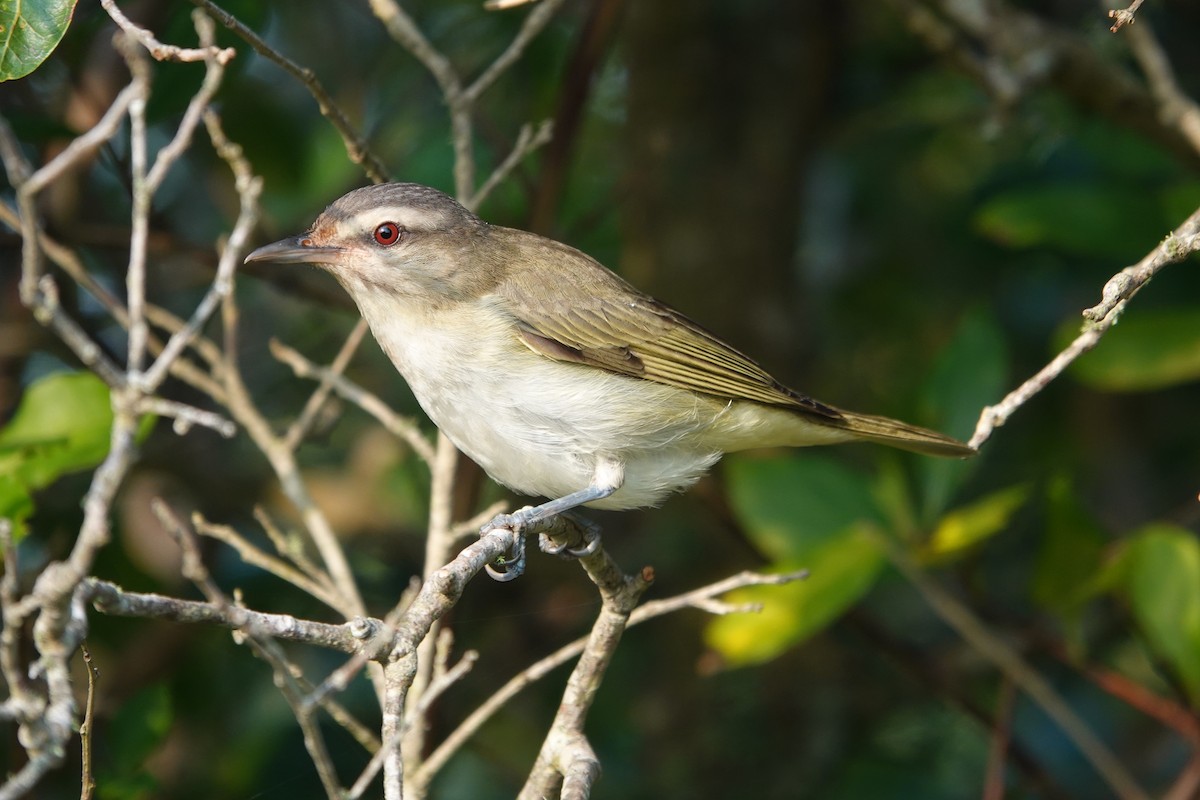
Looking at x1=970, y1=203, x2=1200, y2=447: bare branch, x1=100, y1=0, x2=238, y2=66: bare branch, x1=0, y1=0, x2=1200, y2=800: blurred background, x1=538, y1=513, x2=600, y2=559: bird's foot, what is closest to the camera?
x1=100, y1=0, x2=238, y2=66: bare branch

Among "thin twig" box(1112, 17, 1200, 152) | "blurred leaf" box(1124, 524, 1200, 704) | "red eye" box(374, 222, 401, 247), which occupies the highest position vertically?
"thin twig" box(1112, 17, 1200, 152)

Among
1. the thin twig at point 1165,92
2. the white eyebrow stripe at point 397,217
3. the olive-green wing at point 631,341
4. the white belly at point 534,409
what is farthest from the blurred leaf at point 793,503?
the thin twig at point 1165,92

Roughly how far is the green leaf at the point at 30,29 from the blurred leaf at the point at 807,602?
2.43 meters

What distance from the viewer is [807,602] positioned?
3.90 m

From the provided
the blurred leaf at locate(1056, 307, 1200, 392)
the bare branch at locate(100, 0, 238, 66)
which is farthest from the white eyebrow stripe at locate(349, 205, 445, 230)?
the blurred leaf at locate(1056, 307, 1200, 392)

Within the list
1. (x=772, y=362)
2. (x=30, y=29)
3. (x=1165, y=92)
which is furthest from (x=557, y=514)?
(x=1165, y=92)

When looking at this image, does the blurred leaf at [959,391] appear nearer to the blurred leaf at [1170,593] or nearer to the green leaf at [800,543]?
the green leaf at [800,543]

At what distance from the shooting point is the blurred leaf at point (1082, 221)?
183 inches

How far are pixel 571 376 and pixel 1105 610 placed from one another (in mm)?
3133

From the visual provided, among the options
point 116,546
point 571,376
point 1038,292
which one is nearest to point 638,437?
point 571,376

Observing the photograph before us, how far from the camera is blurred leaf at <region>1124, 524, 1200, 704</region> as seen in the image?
4027mm

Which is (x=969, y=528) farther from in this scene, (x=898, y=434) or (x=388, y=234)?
(x=388, y=234)

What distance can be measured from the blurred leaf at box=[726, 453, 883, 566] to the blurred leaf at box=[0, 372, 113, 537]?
2059 mm

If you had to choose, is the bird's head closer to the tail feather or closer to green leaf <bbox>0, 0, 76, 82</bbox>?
green leaf <bbox>0, 0, 76, 82</bbox>
